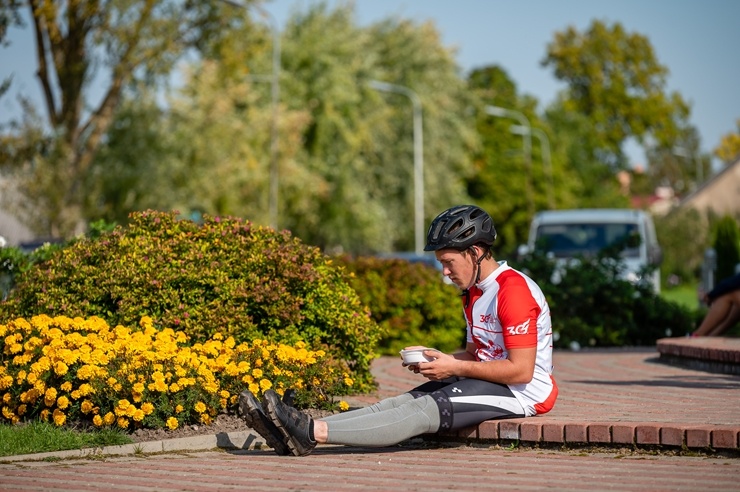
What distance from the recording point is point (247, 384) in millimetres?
7887

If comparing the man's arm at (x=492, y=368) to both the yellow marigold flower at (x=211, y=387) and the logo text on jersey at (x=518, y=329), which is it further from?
the yellow marigold flower at (x=211, y=387)

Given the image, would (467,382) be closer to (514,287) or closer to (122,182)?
(514,287)

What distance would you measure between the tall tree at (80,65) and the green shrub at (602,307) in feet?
48.6

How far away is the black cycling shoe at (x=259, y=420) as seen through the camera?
666cm

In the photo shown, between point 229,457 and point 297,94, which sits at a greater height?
point 297,94

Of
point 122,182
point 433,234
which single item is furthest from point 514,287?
point 122,182

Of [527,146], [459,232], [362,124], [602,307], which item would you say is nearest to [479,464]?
[459,232]

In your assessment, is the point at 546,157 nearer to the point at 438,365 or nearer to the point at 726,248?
the point at 726,248

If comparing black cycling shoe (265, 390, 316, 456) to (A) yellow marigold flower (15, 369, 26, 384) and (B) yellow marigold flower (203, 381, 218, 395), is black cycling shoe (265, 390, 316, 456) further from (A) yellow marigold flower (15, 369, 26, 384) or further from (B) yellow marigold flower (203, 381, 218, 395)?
(A) yellow marigold flower (15, 369, 26, 384)

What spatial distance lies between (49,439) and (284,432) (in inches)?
58.3

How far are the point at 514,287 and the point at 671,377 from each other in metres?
4.24

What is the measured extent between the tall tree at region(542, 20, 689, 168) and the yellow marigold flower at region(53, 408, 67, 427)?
2623 inches

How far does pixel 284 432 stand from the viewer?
22.0 feet

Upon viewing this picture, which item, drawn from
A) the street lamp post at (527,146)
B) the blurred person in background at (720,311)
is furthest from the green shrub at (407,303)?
the street lamp post at (527,146)
